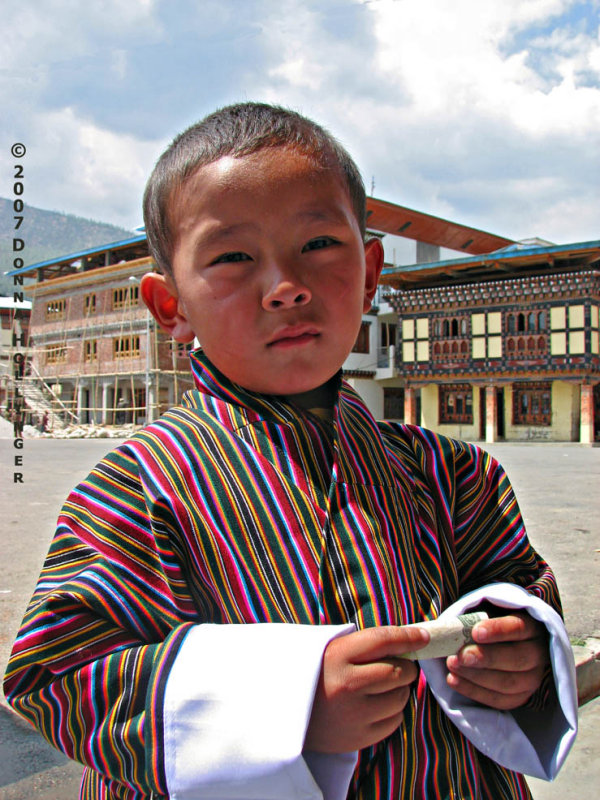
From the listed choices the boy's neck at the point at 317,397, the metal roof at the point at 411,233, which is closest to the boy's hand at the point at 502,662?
the boy's neck at the point at 317,397

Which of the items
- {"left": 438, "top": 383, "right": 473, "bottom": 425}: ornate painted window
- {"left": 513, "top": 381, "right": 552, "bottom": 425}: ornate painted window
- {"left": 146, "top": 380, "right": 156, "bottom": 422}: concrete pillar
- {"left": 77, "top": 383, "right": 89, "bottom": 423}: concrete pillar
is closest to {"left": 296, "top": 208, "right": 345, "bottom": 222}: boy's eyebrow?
{"left": 513, "top": 381, "right": 552, "bottom": 425}: ornate painted window

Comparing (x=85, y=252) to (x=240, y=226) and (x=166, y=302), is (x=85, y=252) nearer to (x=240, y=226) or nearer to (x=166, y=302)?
(x=166, y=302)

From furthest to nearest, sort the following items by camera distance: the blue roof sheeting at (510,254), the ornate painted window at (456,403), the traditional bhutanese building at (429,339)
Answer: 1. the ornate painted window at (456,403)
2. the traditional bhutanese building at (429,339)
3. the blue roof sheeting at (510,254)

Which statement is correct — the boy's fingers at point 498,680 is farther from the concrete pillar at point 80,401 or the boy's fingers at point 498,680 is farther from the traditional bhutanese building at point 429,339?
the concrete pillar at point 80,401

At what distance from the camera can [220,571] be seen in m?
0.88

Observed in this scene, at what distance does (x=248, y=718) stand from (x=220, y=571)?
19cm

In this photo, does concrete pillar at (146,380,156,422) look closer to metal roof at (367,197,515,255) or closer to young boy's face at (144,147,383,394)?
metal roof at (367,197,515,255)

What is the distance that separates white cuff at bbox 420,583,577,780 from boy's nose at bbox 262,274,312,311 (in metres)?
0.47

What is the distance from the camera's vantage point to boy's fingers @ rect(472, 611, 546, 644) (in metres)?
0.86

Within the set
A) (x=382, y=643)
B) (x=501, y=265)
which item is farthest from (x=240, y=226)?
(x=501, y=265)

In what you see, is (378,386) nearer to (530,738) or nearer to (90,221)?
(530,738)

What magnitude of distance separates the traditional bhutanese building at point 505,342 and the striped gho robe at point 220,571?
2658 cm

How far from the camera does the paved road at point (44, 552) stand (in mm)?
2141

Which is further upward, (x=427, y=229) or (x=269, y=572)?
(x=427, y=229)
